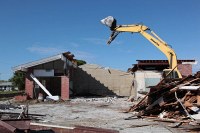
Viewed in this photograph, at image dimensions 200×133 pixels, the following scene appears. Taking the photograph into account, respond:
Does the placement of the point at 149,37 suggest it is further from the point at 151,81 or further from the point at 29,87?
the point at 29,87

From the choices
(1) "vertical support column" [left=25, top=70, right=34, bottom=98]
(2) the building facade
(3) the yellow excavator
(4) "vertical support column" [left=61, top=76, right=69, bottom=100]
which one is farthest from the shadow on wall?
(3) the yellow excavator

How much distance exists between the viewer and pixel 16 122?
9.37 meters

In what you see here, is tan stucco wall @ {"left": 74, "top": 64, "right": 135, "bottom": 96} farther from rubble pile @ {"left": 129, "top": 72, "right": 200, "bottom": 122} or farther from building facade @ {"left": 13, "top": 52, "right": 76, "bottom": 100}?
rubble pile @ {"left": 129, "top": 72, "right": 200, "bottom": 122}

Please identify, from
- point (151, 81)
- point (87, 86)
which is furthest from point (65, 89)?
point (151, 81)

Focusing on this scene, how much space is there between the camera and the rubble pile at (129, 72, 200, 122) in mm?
15023

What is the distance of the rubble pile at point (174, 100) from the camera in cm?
1502

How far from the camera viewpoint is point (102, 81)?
4184 centimetres

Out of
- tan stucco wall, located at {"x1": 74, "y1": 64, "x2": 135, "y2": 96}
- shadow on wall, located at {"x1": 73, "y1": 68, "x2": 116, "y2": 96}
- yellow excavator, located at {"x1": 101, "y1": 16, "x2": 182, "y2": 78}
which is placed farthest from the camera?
tan stucco wall, located at {"x1": 74, "y1": 64, "x2": 135, "y2": 96}

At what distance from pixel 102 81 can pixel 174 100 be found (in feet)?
83.9

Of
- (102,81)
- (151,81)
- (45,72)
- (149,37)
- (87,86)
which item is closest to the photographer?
(149,37)

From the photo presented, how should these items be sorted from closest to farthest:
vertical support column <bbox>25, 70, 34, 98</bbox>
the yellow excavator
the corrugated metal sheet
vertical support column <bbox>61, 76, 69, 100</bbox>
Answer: the yellow excavator
the corrugated metal sheet
vertical support column <bbox>61, 76, 69, 100</bbox>
vertical support column <bbox>25, 70, 34, 98</bbox>

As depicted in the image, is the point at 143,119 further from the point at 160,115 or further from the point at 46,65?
the point at 46,65

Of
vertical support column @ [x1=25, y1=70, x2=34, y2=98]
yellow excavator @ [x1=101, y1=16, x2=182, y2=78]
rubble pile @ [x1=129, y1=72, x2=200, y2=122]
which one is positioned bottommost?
rubble pile @ [x1=129, y1=72, x2=200, y2=122]

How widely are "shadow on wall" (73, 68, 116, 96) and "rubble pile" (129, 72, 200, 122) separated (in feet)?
75.3
